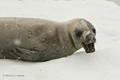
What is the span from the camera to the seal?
361 centimetres

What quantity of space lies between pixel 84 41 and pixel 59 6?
6190mm

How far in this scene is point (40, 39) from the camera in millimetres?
3670

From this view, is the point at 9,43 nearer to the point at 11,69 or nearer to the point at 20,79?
the point at 11,69

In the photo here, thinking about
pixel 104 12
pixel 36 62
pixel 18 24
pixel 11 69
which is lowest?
pixel 104 12

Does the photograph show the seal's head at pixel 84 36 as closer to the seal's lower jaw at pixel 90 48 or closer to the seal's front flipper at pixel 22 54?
the seal's lower jaw at pixel 90 48

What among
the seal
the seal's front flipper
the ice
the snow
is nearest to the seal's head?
the seal

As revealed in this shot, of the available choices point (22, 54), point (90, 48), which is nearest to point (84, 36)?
point (90, 48)

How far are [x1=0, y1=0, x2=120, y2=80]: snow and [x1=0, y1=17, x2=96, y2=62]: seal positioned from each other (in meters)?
0.15

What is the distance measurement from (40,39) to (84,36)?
72 cm

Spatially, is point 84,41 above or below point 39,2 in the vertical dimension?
above

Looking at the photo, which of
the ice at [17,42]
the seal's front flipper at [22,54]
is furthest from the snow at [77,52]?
the ice at [17,42]

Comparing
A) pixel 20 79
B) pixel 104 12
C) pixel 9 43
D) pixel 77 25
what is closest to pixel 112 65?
pixel 77 25

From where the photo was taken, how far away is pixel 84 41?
3500 mm

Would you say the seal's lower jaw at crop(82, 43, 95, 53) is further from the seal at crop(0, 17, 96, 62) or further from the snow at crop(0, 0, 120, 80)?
the snow at crop(0, 0, 120, 80)
